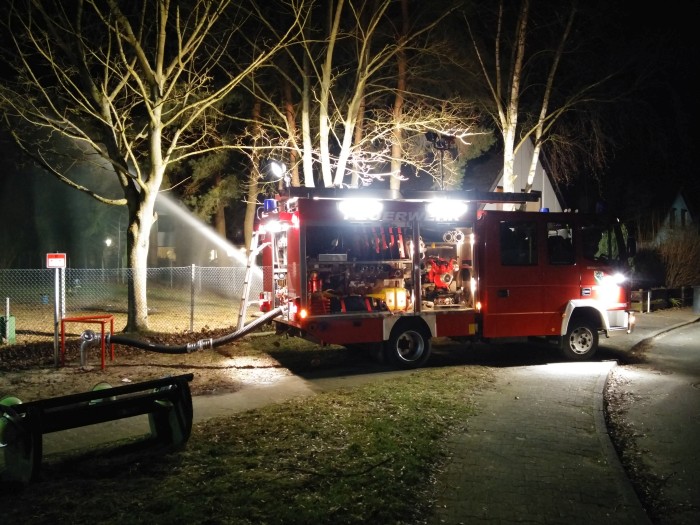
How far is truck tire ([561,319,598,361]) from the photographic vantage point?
11641mm

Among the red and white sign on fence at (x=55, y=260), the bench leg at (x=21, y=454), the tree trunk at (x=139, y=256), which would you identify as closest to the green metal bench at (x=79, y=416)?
the bench leg at (x=21, y=454)

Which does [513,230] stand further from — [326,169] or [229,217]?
[229,217]

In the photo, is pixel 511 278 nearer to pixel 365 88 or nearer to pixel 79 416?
pixel 79 416

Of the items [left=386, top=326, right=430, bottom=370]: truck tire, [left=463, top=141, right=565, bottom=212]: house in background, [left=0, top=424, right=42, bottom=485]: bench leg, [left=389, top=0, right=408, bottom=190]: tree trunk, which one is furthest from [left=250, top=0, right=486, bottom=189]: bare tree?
[left=0, top=424, right=42, bottom=485]: bench leg

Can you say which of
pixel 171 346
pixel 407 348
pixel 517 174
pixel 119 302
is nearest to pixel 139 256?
pixel 171 346

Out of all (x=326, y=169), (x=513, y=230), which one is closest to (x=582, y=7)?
(x=326, y=169)

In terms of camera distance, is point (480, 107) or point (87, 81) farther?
point (480, 107)

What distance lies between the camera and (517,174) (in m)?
29.7

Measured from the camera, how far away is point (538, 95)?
22297 millimetres

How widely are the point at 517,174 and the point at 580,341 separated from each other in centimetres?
1914

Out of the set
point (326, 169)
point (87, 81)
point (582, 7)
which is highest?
point (582, 7)

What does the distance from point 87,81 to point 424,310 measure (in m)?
8.67

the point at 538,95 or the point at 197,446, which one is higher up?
the point at 538,95

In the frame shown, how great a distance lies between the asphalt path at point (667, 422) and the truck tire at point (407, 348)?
10.2 ft
